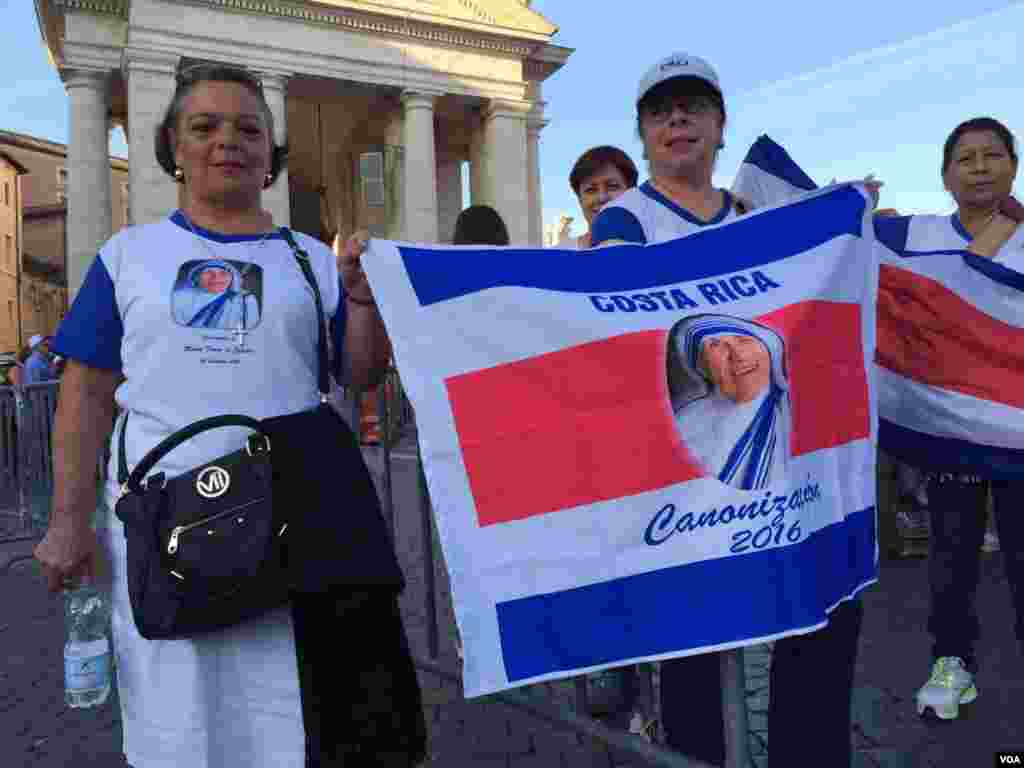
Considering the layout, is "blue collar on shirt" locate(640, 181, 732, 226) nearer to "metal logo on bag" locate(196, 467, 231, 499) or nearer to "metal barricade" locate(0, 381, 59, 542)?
"metal logo on bag" locate(196, 467, 231, 499)

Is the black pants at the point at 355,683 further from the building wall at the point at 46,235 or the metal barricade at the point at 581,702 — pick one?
the building wall at the point at 46,235

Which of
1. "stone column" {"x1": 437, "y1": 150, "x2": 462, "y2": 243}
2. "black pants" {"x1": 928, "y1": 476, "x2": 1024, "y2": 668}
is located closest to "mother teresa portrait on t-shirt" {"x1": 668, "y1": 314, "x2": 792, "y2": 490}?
"black pants" {"x1": 928, "y1": 476, "x2": 1024, "y2": 668}

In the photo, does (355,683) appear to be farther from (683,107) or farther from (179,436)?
(683,107)

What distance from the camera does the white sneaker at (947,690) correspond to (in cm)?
309

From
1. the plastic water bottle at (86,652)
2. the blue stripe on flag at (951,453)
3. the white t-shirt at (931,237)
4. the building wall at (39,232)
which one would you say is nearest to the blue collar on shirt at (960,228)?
the white t-shirt at (931,237)

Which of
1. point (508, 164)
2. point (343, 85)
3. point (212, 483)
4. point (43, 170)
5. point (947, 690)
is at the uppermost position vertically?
point (43, 170)

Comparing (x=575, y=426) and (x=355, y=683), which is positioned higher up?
(x=575, y=426)

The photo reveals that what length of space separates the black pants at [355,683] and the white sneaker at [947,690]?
2.17m

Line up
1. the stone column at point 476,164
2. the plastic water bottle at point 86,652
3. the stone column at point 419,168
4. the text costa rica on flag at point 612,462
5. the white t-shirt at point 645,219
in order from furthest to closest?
the stone column at point 476,164
the stone column at point 419,168
the plastic water bottle at point 86,652
the white t-shirt at point 645,219
the text costa rica on flag at point 612,462

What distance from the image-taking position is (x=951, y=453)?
2.93 meters

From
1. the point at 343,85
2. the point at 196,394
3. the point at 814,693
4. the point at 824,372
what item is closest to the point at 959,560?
the point at 814,693

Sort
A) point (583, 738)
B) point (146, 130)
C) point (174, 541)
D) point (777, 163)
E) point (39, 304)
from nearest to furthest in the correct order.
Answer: point (174, 541)
point (777, 163)
point (583, 738)
point (146, 130)
point (39, 304)

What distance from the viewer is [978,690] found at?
3.41m

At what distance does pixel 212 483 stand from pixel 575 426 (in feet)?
2.57
